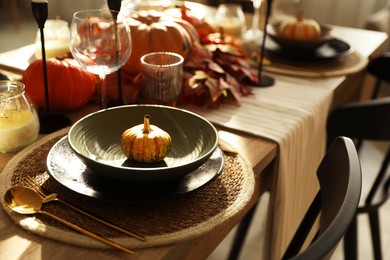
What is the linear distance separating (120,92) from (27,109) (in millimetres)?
248

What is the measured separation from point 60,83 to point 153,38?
10.5 inches

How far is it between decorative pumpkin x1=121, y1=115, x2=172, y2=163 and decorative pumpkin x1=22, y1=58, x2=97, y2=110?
0.32 meters

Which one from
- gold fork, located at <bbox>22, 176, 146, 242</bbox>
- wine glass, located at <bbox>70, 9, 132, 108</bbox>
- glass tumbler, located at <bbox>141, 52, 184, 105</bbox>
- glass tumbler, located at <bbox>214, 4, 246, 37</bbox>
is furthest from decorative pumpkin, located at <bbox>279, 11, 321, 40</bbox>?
gold fork, located at <bbox>22, 176, 146, 242</bbox>

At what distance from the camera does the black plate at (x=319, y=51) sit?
4.85ft

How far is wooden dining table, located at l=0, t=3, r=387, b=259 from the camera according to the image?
2.20 ft

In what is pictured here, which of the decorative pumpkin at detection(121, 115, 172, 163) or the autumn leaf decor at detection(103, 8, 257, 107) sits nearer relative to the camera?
the decorative pumpkin at detection(121, 115, 172, 163)

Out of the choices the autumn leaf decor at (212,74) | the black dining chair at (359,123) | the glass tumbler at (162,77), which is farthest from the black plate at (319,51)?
the glass tumbler at (162,77)

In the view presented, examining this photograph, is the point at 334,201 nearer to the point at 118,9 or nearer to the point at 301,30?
the point at 118,9

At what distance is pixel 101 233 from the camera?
27.2 inches

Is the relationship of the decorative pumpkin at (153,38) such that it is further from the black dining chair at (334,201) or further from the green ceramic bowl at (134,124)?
the black dining chair at (334,201)

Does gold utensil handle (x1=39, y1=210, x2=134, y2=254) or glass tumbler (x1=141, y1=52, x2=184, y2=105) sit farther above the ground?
glass tumbler (x1=141, y1=52, x2=184, y2=105)

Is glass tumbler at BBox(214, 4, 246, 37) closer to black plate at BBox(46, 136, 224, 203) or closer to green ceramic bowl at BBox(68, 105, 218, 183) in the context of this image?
green ceramic bowl at BBox(68, 105, 218, 183)

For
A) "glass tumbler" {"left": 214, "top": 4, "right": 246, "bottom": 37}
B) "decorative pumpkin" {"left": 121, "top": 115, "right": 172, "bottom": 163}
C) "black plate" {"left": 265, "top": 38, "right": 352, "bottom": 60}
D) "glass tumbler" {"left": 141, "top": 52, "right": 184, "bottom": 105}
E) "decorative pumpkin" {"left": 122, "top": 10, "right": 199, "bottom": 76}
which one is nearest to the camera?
"decorative pumpkin" {"left": 121, "top": 115, "right": 172, "bottom": 163}

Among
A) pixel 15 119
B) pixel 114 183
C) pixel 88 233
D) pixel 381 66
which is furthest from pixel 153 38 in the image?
pixel 381 66
